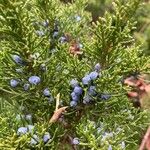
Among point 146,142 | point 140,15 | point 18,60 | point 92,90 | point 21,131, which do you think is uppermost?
point 140,15

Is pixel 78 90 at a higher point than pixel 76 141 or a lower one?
higher

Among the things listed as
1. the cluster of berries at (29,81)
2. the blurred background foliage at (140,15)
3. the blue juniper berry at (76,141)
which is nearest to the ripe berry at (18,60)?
the cluster of berries at (29,81)

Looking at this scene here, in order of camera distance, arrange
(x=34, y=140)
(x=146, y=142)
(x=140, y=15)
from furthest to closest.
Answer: (x=140, y=15)
(x=146, y=142)
(x=34, y=140)

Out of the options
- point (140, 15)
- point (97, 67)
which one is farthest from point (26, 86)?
point (140, 15)

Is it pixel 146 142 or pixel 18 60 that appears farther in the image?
pixel 146 142

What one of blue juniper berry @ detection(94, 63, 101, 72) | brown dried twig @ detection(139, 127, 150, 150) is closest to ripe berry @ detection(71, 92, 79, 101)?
blue juniper berry @ detection(94, 63, 101, 72)

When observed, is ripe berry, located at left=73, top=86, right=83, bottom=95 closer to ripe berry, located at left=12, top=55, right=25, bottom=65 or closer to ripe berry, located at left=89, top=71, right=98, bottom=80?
ripe berry, located at left=89, top=71, right=98, bottom=80

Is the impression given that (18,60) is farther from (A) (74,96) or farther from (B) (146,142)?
(B) (146,142)
